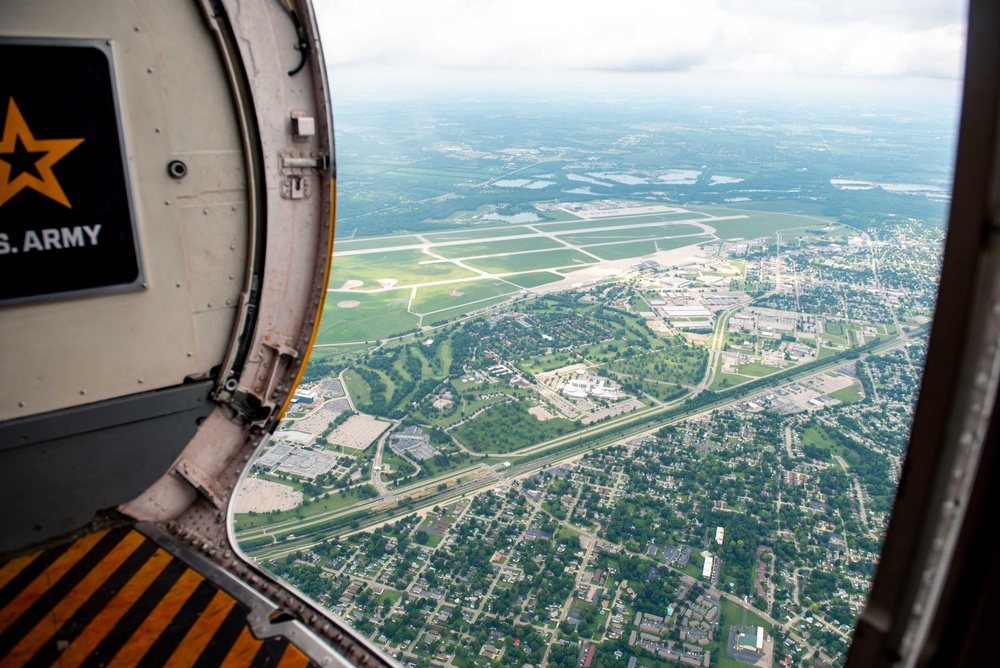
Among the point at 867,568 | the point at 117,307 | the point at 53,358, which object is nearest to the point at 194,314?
the point at 117,307

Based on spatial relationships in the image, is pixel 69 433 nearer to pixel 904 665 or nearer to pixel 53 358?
pixel 53 358

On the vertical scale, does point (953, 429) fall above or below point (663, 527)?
above

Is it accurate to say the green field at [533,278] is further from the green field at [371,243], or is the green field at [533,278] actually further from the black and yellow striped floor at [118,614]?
the black and yellow striped floor at [118,614]

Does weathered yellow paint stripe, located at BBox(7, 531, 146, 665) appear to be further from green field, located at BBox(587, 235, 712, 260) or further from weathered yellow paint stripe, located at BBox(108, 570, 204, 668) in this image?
green field, located at BBox(587, 235, 712, 260)

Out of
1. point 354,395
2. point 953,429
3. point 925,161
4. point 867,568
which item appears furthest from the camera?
point 925,161

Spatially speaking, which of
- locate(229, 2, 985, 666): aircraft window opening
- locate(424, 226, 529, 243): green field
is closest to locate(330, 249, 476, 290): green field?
locate(229, 2, 985, 666): aircraft window opening

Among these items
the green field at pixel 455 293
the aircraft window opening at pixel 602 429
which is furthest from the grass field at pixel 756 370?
the green field at pixel 455 293
